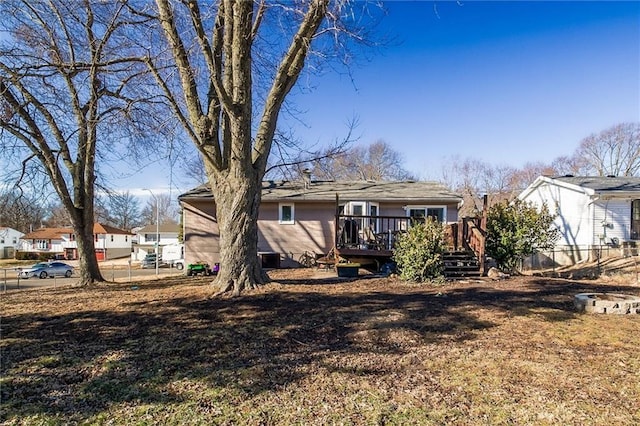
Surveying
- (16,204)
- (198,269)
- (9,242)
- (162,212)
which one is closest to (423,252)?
(198,269)

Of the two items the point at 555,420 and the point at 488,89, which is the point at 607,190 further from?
the point at 555,420

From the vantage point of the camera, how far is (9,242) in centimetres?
5919

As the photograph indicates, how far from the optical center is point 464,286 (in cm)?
859

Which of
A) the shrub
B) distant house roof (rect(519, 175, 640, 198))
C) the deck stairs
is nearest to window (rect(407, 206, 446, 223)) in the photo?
the shrub

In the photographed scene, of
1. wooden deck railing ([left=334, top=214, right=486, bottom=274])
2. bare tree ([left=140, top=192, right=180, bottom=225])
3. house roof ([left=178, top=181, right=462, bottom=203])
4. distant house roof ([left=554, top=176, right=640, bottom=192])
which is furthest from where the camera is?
bare tree ([left=140, top=192, right=180, bottom=225])

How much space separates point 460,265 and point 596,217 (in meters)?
12.1

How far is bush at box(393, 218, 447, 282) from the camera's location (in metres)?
8.98

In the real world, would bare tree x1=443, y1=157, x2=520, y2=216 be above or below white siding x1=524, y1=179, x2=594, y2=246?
above

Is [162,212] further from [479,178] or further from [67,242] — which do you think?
[479,178]

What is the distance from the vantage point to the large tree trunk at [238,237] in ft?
24.8

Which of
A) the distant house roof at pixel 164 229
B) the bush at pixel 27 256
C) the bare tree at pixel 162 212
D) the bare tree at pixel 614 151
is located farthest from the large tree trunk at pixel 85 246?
the bush at pixel 27 256

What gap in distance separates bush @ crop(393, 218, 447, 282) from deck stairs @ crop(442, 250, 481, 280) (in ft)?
3.13

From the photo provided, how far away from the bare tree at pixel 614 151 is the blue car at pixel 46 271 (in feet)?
166

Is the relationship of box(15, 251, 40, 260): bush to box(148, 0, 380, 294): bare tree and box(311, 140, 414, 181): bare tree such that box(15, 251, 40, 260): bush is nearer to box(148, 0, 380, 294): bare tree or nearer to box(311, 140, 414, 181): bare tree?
box(311, 140, 414, 181): bare tree
